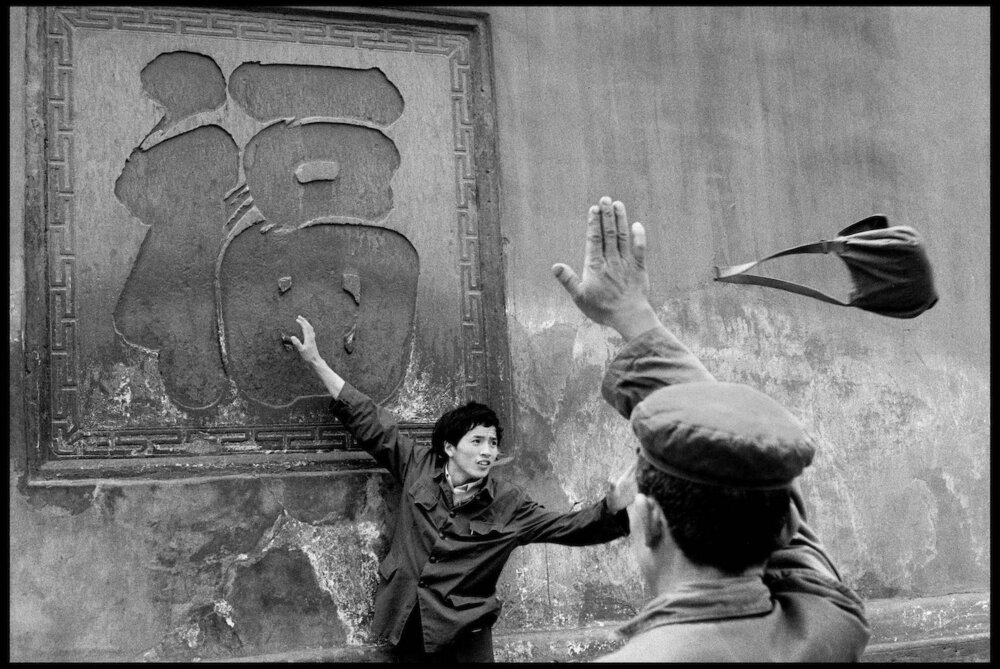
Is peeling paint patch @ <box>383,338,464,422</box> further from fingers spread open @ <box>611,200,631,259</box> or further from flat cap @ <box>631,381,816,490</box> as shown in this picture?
flat cap @ <box>631,381,816,490</box>

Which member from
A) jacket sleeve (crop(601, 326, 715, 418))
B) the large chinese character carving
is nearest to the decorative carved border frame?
the large chinese character carving

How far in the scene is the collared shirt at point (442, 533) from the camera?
387cm

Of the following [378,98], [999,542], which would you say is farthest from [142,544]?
[999,542]

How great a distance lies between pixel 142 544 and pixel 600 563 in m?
1.88

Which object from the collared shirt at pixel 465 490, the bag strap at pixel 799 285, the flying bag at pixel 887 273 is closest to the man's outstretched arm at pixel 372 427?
the collared shirt at pixel 465 490

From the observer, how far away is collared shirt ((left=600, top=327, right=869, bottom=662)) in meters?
1.67

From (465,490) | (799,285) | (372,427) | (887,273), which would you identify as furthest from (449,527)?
(887,273)

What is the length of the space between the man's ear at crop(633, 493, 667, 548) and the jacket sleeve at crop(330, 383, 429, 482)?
97.6 inches

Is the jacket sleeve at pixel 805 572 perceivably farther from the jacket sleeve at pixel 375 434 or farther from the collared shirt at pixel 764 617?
the jacket sleeve at pixel 375 434

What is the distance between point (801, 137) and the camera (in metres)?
5.28

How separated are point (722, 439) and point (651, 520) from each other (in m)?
0.19

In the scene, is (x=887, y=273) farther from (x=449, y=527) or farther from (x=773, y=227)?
(x=773, y=227)

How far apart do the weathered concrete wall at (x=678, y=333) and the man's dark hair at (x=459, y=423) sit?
13.9 inches

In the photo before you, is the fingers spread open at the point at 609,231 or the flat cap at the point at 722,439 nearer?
the flat cap at the point at 722,439
